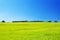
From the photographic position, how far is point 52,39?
586 inches

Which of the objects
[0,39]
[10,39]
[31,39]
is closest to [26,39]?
[31,39]

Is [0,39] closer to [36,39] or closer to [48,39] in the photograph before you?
[36,39]

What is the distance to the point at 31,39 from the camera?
15.1 metres

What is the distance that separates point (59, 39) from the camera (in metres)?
15.0

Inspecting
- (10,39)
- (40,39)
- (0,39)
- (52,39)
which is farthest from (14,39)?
(52,39)

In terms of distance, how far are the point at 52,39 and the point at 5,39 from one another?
443 centimetres

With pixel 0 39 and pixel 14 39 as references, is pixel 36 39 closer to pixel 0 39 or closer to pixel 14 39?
pixel 14 39

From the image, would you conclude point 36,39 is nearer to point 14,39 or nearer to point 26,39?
point 26,39

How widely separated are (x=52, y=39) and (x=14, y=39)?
3574 mm

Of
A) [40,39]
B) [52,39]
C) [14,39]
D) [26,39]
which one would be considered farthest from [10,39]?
[52,39]

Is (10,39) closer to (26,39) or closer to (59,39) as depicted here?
(26,39)

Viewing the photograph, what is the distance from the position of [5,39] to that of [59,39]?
5097mm

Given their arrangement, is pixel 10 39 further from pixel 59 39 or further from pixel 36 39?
pixel 59 39

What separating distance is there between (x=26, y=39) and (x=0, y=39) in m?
2.54
